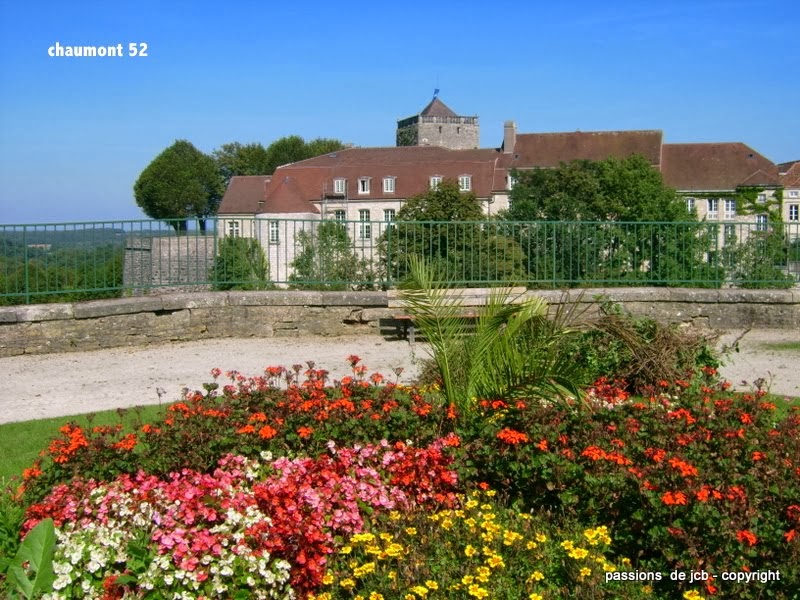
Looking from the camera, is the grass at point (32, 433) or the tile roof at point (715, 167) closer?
the grass at point (32, 433)

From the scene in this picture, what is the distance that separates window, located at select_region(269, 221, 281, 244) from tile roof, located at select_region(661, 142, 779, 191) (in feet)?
223

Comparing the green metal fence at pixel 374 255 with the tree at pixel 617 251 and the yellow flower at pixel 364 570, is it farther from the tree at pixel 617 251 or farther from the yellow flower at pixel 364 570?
the yellow flower at pixel 364 570

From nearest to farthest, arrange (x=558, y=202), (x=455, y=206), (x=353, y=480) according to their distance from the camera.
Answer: (x=353, y=480) < (x=455, y=206) < (x=558, y=202)

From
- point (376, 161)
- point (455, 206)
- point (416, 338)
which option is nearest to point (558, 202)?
point (455, 206)

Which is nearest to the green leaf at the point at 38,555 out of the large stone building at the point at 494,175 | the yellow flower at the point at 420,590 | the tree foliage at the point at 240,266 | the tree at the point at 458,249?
the yellow flower at the point at 420,590

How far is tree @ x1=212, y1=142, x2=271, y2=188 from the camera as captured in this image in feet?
330

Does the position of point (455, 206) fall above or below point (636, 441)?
above

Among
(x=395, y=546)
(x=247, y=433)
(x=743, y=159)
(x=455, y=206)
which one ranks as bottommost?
(x=395, y=546)

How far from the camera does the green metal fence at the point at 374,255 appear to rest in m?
11.8

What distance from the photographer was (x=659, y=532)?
13.7 feet

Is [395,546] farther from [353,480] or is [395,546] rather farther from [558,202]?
[558,202]

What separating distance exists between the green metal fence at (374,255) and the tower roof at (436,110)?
331 feet

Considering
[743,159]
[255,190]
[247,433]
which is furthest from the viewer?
[255,190]

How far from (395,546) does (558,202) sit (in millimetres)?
51134
